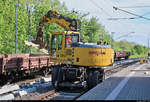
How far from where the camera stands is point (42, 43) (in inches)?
685

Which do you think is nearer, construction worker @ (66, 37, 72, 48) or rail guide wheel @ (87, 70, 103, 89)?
rail guide wheel @ (87, 70, 103, 89)

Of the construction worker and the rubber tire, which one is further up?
the construction worker

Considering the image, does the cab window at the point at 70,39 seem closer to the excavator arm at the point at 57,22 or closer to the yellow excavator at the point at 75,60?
the yellow excavator at the point at 75,60

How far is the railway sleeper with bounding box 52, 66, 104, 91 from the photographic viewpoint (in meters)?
13.6

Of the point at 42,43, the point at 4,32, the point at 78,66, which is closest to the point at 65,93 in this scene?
the point at 78,66

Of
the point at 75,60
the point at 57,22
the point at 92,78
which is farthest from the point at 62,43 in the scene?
the point at 57,22

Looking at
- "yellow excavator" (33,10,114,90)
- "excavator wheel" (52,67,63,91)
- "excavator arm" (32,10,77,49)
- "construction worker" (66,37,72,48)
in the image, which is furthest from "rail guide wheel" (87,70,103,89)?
"excavator arm" (32,10,77,49)

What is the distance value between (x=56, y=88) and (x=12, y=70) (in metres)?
3.90

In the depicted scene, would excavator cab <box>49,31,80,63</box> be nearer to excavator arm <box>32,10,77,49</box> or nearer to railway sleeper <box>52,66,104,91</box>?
railway sleeper <box>52,66,104,91</box>

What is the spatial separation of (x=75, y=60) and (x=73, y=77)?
3.00ft

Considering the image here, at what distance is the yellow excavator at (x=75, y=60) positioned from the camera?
13.7 metres

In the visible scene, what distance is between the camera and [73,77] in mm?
13531

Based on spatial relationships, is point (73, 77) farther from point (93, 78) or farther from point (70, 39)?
point (70, 39)

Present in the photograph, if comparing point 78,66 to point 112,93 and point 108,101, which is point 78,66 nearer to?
point 112,93
